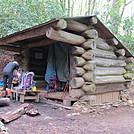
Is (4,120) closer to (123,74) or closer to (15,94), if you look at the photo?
(15,94)

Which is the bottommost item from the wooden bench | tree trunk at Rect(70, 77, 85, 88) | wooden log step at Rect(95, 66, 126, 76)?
the wooden bench

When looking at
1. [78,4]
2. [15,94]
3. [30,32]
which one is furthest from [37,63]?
[78,4]

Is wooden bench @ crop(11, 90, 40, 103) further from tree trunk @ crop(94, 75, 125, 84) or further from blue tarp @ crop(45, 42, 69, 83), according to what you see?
tree trunk @ crop(94, 75, 125, 84)

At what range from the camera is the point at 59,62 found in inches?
328

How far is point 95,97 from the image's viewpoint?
668 cm

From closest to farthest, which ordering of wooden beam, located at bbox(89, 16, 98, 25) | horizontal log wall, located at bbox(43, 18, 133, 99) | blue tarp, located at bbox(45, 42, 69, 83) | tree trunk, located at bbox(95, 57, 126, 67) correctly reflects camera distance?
horizontal log wall, located at bbox(43, 18, 133, 99)
wooden beam, located at bbox(89, 16, 98, 25)
tree trunk, located at bbox(95, 57, 126, 67)
blue tarp, located at bbox(45, 42, 69, 83)

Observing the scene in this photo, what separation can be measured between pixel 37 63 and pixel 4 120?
5977 mm

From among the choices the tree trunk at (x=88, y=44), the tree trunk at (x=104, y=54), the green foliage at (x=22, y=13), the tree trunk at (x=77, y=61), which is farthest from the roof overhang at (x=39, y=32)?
the green foliage at (x=22, y=13)

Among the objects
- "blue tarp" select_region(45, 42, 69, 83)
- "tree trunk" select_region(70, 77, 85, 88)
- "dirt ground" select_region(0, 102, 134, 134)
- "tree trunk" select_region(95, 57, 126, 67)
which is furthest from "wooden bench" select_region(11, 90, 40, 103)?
"tree trunk" select_region(95, 57, 126, 67)

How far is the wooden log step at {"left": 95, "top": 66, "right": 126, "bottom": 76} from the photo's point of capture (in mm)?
7125

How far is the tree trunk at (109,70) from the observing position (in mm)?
7127

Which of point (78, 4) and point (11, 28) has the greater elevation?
point (78, 4)

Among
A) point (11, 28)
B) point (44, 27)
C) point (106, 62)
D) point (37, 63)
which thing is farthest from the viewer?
point (11, 28)

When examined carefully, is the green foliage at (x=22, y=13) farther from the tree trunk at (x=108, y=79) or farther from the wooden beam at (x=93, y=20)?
the tree trunk at (x=108, y=79)
